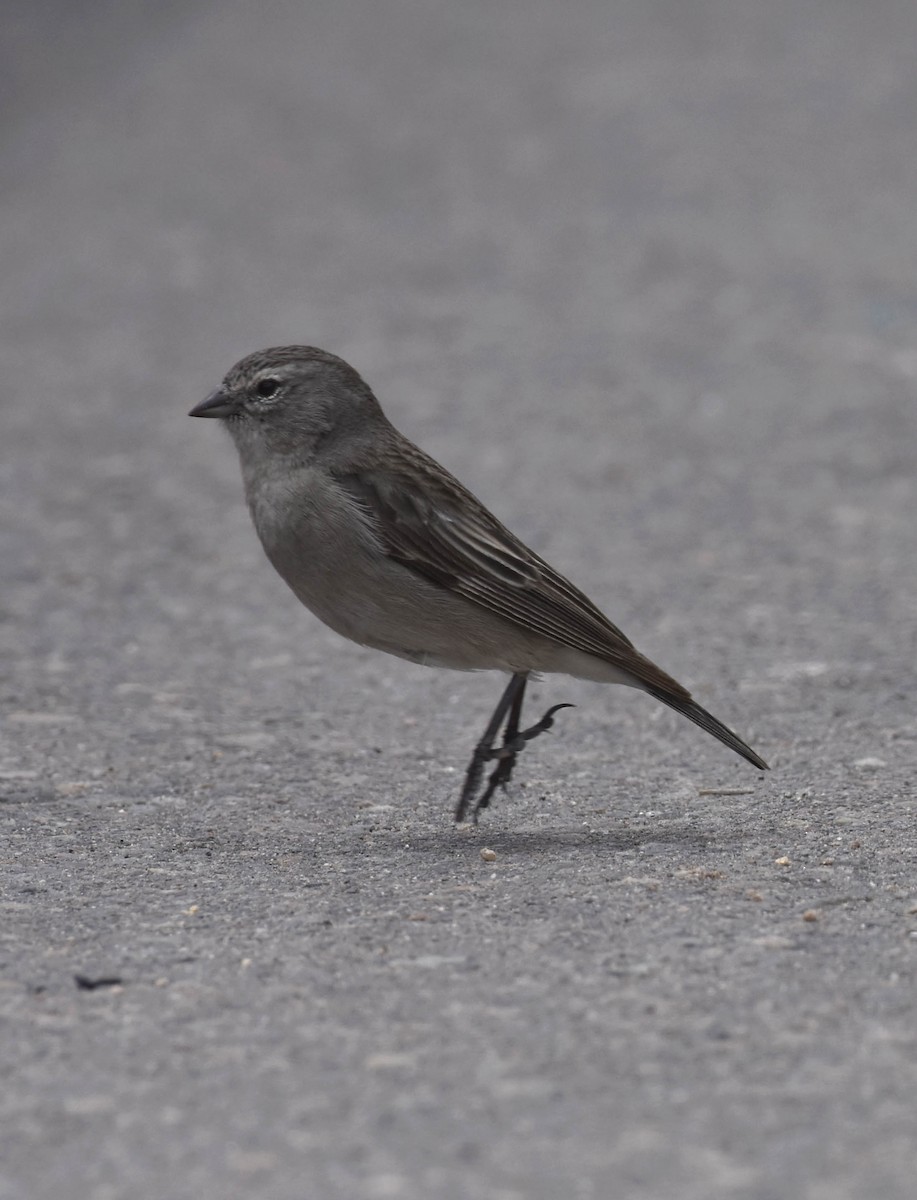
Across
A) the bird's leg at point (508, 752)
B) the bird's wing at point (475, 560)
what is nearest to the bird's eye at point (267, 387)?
the bird's wing at point (475, 560)

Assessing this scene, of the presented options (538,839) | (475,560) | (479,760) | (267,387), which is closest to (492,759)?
(479,760)

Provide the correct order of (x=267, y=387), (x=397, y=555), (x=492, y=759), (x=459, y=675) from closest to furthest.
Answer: (x=397, y=555) → (x=492, y=759) → (x=267, y=387) → (x=459, y=675)

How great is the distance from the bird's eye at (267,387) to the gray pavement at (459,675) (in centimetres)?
126

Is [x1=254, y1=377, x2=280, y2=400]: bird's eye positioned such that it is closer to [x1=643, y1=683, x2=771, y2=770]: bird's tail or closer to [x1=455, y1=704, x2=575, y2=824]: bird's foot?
[x1=455, y1=704, x2=575, y2=824]: bird's foot

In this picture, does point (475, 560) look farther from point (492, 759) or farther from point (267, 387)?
point (267, 387)

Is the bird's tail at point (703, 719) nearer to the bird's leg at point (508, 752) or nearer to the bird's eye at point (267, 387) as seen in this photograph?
the bird's leg at point (508, 752)

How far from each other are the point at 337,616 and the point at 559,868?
0.94m

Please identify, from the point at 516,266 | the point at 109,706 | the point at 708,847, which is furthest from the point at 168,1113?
the point at 516,266

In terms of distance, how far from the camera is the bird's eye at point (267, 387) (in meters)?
5.91

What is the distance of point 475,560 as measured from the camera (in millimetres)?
5703

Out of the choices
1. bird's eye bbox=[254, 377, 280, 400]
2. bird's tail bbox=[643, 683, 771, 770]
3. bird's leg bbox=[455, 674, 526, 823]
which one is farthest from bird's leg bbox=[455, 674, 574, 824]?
bird's eye bbox=[254, 377, 280, 400]

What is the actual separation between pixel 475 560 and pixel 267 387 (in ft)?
2.69

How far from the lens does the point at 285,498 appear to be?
567 cm

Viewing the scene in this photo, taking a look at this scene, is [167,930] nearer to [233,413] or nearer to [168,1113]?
[168,1113]
